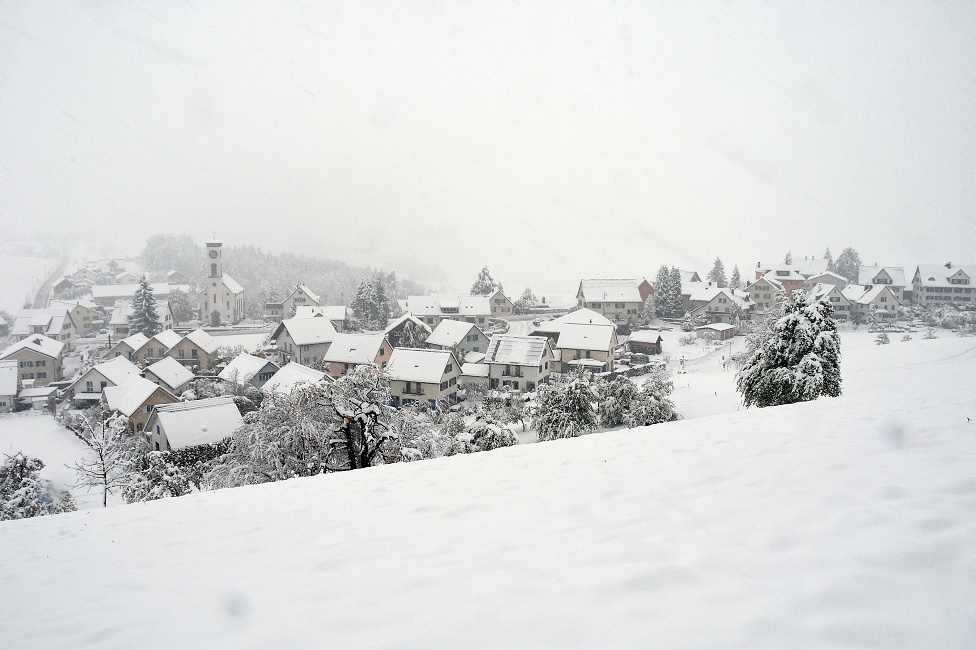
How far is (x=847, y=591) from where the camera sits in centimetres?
239

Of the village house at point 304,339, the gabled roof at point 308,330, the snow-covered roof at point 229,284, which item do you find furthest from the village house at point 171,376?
the snow-covered roof at point 229,284

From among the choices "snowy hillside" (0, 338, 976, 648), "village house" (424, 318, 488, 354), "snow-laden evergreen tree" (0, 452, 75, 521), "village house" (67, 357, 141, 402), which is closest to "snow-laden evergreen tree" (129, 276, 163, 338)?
"village house" (67, 357, 141, 402)

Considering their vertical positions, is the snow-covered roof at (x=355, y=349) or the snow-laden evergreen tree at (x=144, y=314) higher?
the snow-laden evergreen tree at (x=144, y=314)

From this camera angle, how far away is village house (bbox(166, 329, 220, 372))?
44406 mm

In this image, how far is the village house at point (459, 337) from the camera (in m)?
44.9

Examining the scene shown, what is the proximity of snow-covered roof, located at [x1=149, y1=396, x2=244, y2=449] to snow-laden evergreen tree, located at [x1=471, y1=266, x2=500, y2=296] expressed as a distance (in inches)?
1837

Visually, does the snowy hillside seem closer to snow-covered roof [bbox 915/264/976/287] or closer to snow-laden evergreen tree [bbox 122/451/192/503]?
snow-laden evergreen tree [bbox 122/451/192/503]

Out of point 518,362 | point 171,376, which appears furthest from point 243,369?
point 518,362

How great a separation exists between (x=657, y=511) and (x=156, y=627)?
11.8 ft

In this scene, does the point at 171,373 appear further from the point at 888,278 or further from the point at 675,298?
the point at 888,278

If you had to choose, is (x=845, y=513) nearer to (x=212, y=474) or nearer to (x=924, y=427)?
(x=924, y=427)

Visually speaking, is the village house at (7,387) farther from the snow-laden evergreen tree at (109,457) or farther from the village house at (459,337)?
the village house at (459,337)

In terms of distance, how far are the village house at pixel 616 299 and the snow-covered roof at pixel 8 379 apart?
5293 centimetres

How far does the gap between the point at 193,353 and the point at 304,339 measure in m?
10.0
